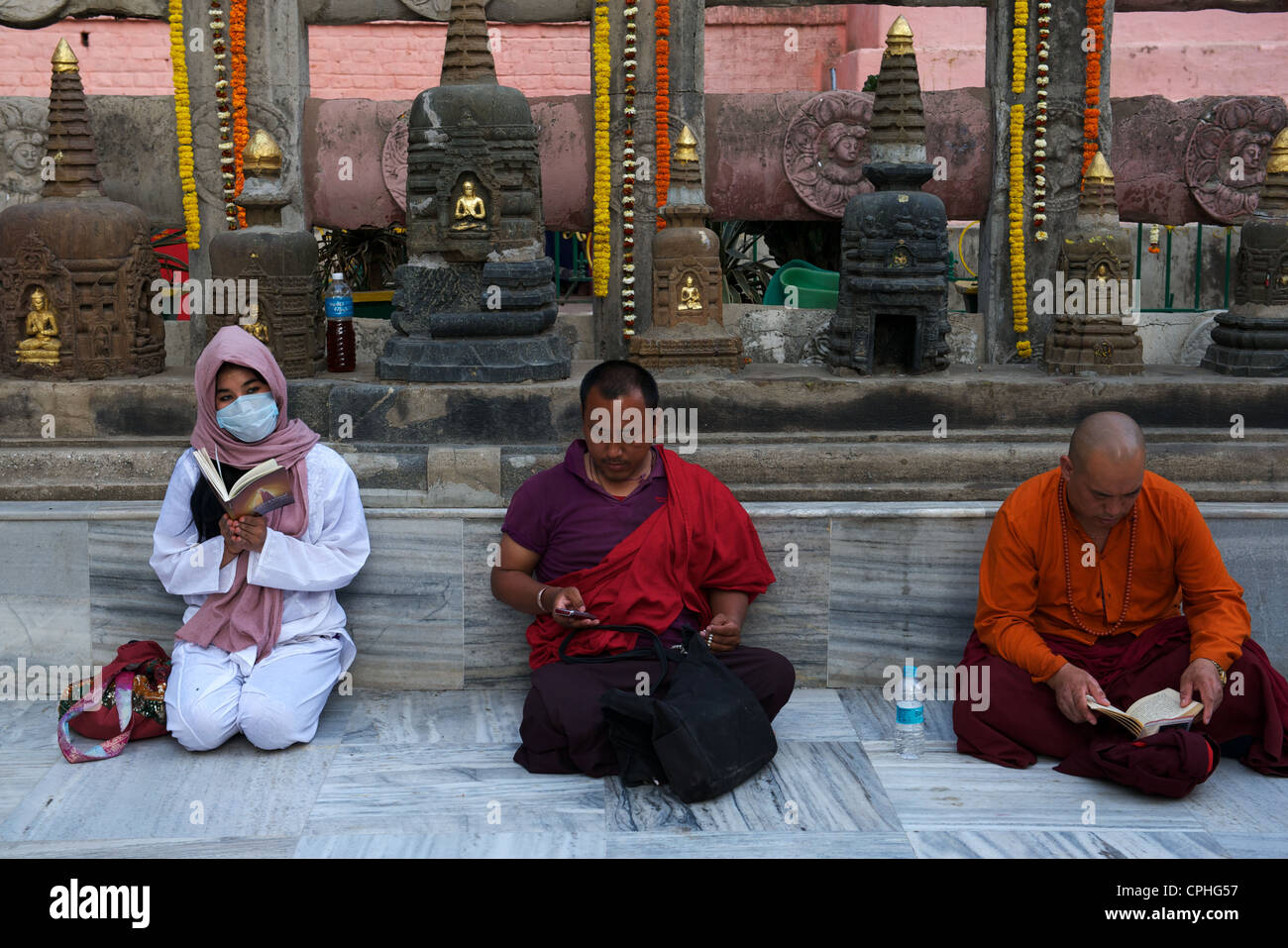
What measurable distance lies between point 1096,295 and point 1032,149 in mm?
1289

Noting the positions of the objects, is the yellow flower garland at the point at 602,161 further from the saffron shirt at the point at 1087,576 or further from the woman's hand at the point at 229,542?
the saffron shirt at the point at 1087,576

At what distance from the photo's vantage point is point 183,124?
282 inches

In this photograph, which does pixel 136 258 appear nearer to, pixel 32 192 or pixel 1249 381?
pixel 32 192

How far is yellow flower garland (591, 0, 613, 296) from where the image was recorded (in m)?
7.08

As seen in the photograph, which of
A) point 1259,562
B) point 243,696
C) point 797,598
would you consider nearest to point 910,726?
point 797,598

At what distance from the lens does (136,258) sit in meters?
6.30

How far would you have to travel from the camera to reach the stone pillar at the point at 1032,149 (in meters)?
7.14

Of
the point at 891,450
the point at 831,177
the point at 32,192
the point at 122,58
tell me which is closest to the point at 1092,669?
the point at 891,450

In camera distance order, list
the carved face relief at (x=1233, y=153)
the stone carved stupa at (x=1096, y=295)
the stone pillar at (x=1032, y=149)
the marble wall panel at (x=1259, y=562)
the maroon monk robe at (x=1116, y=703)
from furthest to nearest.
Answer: the carved face relief at (x=1233, y=153)
the stone pillar at (x=1032, y=149)
the stone carved stupa at (x=1096, y=295)
the marble wall panel at (x=1259, y=562)
the maroon monk robe at (x=1116, y=703)

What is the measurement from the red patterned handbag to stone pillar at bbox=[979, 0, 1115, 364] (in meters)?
4.77

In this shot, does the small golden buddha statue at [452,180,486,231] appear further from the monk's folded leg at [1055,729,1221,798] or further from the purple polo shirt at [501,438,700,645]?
the monk's folded leg at [1055,729,1221,798]

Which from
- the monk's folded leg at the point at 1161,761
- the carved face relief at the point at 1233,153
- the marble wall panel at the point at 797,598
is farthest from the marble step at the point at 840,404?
the monk's folded leg at the point at 1161,761

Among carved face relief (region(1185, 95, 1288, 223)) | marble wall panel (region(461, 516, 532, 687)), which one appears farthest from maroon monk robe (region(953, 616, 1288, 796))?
carved face relief (region(1185, 95, 1288, 223))

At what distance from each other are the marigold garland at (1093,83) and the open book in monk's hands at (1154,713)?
381cm
